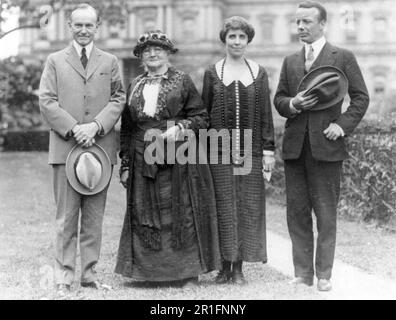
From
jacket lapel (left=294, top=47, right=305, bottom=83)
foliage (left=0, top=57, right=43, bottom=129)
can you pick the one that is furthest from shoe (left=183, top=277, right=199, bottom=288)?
foliage (left=0, top=57, right=43, bottom=129)

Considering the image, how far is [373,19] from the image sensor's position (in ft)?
153

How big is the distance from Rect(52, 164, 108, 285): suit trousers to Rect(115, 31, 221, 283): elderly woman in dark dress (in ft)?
0.87

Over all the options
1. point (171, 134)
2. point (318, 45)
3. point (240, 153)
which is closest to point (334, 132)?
point (318, 45)

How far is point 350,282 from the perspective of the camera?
5.74m

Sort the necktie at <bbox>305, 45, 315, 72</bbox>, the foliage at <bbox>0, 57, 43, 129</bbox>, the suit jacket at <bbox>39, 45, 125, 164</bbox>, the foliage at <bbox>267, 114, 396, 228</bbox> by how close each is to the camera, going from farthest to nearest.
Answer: the foliage at <bbox>0, 57, 43, 129</bbox>
the foliage at <bbox>267, 114, 396, 228</bbox>
the necktie at <bbox>305, 45, 315, 72</bbox>
the suit jacket at <bbox>39, 45, 125, 164</bbox>

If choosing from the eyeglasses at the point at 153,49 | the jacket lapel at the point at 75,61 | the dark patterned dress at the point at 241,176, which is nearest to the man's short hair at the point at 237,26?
the dark patterned dress at the point at 241,176

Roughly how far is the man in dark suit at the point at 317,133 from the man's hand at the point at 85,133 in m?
1.55

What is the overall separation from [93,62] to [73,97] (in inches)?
13.8

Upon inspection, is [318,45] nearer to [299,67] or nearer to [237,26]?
[299,67]

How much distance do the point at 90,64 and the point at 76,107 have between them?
0.39m

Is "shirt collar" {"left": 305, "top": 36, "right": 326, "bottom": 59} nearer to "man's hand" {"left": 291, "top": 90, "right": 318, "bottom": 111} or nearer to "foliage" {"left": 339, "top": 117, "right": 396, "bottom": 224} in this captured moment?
"man's hand" {"left": 291, "top": 90, "right": 318, "bottom": 111}

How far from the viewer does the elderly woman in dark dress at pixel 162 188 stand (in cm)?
538

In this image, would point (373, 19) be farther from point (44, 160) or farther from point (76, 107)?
point (76, 107)

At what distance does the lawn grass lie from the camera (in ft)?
17.2
